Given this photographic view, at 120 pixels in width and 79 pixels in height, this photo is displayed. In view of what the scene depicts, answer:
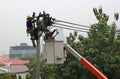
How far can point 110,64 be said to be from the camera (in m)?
20.0

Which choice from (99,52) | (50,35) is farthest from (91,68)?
(99,52)

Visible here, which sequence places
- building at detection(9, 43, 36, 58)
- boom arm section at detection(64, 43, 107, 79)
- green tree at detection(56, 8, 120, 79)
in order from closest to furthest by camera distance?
1. boom arm section at detection(64, 43, 107, 79)
2. green tree at detection(56, 8, 120, 79)
3. building at detection(9, 43, 36, 58)

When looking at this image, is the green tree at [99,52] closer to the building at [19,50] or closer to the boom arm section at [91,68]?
the boom arm section at [91,68]

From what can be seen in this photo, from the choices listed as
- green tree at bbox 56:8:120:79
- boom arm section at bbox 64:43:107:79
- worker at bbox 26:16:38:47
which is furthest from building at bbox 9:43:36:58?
worker at bbox 26:16:38:47

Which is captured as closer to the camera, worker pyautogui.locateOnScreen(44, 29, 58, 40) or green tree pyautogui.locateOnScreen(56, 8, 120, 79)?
worker pyautogui.locateOnScreen(44, 29, 58, 40)

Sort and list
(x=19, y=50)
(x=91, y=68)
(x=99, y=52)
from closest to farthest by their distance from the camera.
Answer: (x=91, y=68) → (x=99, y=52) → (x=19, y=50)

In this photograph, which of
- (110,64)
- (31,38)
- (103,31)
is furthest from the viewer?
(103,31)

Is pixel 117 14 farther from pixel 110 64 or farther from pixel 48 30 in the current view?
pixel 48 30

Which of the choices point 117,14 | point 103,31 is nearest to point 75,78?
point 103,31

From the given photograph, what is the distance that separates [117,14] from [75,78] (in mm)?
5326

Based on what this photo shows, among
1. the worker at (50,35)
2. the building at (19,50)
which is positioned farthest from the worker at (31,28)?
the building at (19,50)

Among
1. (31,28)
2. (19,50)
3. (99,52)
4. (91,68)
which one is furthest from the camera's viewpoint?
(19,50)

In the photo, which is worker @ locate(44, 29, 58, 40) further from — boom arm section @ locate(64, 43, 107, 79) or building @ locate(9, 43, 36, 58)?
building @ locate(9, 43, 36, 58)

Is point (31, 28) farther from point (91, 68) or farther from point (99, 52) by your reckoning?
point (99, 52)
